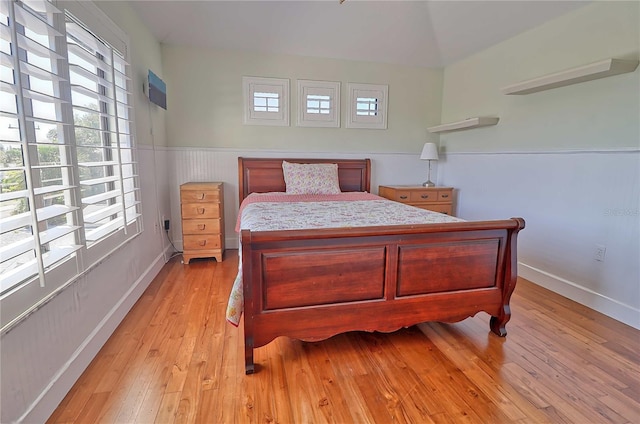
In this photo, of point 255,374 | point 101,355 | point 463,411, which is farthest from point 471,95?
point 101,355

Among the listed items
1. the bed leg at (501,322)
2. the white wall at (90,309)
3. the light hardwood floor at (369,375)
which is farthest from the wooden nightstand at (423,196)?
the white wall at (90,309)

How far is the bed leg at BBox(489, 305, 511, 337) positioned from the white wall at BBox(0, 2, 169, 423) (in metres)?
2.37

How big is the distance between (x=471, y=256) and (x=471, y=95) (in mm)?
→ 2573

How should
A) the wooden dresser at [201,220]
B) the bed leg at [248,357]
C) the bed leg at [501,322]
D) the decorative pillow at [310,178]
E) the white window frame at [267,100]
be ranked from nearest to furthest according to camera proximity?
the bed leg at [248,357], the bed leg at [501,322], the wooden dresser at [201,220], the decorative pillow at [310,178], the white window frame at [267,100]

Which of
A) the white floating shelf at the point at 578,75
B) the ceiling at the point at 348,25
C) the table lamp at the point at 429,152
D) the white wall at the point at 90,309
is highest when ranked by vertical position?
the ceiling at the point at 348,25

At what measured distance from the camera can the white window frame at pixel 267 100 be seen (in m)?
3.69

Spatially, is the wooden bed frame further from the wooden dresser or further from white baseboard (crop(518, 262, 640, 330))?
the wooden dresser

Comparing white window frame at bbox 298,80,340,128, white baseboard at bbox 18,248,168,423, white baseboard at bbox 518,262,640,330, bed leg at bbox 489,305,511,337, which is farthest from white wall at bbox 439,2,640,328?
white baseboard at bbox 18,248,168,423

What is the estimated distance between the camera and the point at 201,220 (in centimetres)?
328

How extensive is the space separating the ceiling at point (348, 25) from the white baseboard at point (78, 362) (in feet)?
7.68

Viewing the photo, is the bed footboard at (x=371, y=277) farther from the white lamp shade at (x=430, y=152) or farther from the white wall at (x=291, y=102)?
the white wall at (x=291, y=102)

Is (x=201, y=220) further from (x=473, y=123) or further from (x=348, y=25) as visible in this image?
(x=473, y=123)

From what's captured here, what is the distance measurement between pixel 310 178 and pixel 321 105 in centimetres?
97

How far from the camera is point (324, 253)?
5.57 feet
